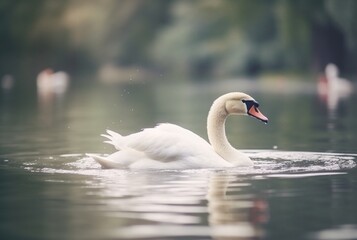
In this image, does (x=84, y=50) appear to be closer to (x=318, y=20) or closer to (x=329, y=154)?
(x=318, y=20)

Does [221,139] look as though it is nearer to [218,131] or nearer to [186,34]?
[218,131]

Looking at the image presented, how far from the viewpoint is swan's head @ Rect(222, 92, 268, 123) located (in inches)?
519

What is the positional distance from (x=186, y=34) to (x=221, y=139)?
44700 millimetres

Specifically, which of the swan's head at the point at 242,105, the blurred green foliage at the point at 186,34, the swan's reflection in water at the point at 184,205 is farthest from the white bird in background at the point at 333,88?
the swan's reflection in water at the point at 184,205

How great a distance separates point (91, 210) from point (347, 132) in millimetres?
10354

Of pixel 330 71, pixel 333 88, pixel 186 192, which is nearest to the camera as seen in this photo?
pixel 186 192

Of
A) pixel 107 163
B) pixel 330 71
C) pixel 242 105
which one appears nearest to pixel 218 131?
pixel 242 105

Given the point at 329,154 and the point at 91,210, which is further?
the point at 329,154

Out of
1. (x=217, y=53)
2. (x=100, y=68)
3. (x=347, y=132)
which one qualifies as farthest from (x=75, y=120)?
(x=100, y=68)

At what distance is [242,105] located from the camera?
13211 millimetres

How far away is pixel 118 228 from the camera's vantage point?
8.05 m

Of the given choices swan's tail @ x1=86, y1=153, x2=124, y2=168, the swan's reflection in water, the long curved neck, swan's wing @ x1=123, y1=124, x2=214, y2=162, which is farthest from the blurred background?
the long curved neck

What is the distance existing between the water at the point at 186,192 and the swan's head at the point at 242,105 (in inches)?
24.8

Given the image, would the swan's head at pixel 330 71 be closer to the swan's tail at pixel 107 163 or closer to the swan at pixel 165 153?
the swan at pixel 165 153
